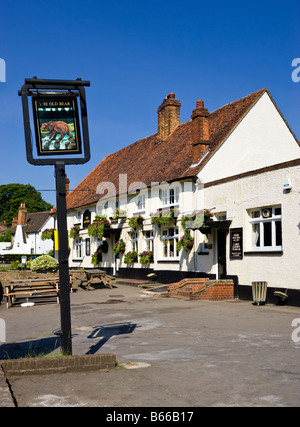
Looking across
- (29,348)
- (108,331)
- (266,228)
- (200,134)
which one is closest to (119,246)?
(200,134)

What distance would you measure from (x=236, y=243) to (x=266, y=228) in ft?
4.98

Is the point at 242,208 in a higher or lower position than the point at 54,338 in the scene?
higher

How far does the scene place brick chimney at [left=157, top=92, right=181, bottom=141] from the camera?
93.2 ft

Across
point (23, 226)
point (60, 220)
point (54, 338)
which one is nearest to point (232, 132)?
point (54, 338)

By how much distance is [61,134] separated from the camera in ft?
23.3

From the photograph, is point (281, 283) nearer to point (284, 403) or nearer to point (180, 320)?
point (180, 320)

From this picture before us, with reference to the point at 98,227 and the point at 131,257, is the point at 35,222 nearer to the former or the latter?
the point at 98,227

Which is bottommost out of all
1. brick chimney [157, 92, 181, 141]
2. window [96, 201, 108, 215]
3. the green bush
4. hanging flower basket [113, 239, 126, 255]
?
the green bush

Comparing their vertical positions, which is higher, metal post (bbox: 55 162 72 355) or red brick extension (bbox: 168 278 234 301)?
metal post (bbox: 55 162 72 355)

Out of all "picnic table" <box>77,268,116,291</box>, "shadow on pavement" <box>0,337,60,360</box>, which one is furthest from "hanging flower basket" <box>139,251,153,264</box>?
"shadow on pavement" <box>0,337,60,360</box>

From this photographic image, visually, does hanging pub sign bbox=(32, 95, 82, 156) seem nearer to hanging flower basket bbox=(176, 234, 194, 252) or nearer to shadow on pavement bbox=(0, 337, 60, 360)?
shadow on pavement bbox=(0, 337, 60, 360)

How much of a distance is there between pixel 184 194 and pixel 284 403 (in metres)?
17.2

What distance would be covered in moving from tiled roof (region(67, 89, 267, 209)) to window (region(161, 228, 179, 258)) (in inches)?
105
